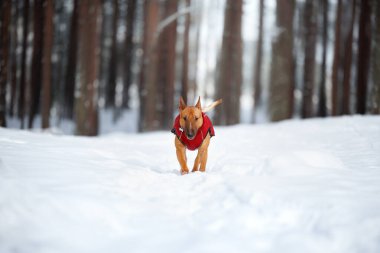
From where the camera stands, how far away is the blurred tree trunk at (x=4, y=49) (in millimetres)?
9305

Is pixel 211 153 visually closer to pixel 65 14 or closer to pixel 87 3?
pixel 87 3

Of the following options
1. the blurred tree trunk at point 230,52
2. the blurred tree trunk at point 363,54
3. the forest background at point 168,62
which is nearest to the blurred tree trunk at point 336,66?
the forest background at point 168,62

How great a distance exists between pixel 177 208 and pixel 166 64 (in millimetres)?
10706

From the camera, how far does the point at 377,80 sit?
9.16 meters

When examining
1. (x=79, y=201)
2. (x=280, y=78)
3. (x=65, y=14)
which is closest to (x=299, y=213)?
(x=79, y=201)

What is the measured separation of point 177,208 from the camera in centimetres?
271

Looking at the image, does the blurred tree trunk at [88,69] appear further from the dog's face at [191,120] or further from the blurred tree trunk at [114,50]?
the blurred tree trunk at [114,50]

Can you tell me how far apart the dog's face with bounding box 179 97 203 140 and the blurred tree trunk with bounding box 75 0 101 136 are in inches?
260

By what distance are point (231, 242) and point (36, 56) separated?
48.8 feet

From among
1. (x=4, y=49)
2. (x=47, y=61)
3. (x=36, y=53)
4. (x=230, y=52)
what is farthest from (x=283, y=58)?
(x=36, y=53)

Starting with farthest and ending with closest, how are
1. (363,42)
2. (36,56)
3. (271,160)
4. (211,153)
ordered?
(36,56), (363,42), (211,153), (271,160)

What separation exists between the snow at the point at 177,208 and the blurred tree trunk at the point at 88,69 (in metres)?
6.07

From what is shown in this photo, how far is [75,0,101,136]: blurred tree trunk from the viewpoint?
33.0ft

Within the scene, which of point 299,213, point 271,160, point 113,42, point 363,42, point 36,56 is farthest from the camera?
point 113,42
